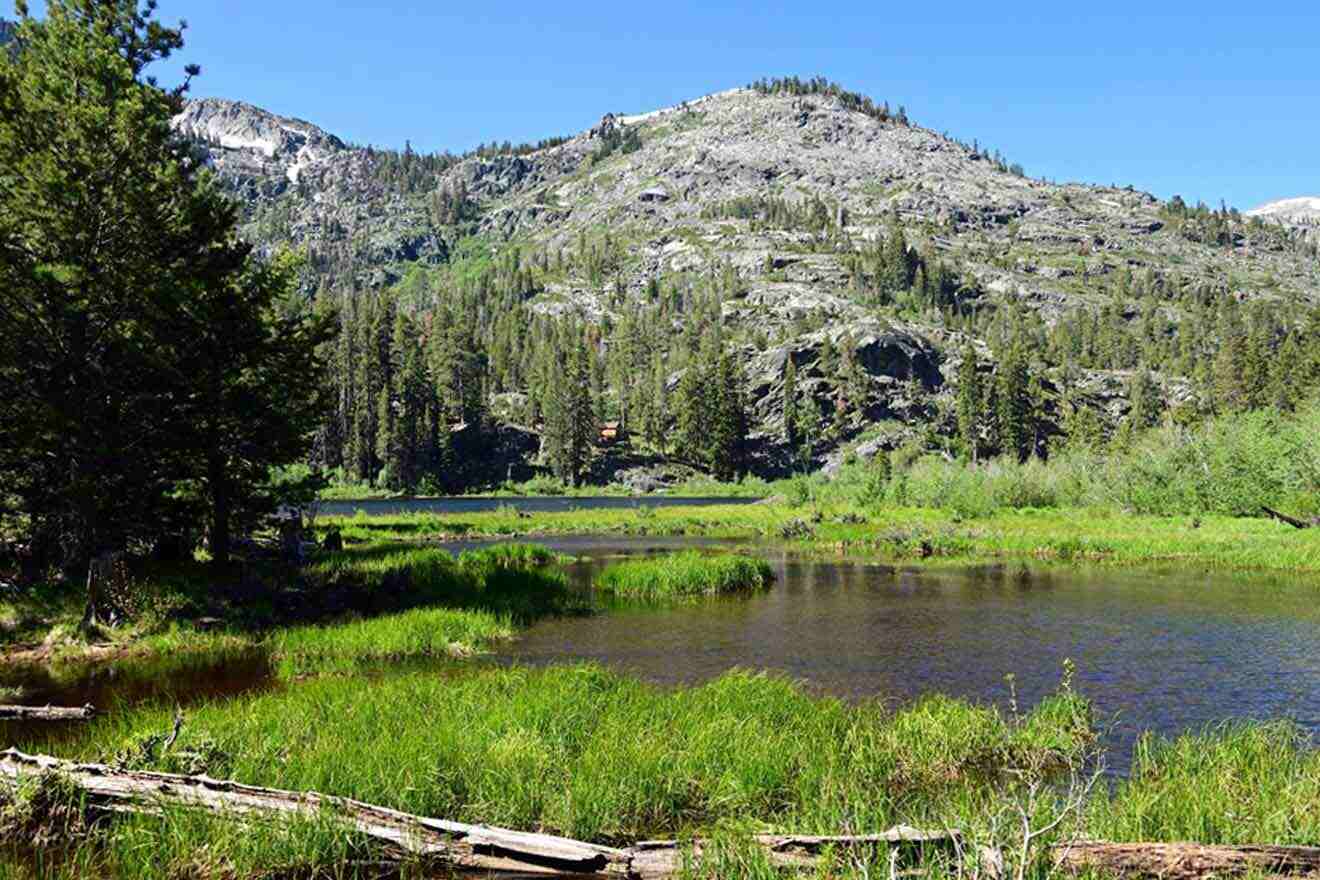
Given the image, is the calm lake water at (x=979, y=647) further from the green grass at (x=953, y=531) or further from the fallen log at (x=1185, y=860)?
the green grass at (x=953, y=531)

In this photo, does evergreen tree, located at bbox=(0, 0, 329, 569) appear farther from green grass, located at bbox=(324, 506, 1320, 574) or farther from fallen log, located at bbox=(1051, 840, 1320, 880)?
green grass, located at bbox=(324, 506, 1320, 574)

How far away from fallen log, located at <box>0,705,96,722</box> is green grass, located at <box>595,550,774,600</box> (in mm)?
20276

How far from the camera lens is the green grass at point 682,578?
1313 inches

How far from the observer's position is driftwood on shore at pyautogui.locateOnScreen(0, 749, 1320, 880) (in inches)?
288

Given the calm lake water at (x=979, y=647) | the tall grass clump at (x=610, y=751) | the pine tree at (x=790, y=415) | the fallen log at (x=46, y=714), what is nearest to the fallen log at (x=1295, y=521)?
the calm lake water at (x=979, y=647)

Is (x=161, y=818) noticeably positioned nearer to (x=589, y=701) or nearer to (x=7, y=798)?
(x=7, y=798)

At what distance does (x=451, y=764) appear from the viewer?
35.2 feet

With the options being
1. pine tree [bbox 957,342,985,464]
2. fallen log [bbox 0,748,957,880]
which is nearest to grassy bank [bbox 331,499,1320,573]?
fallen log [bbox 0,748,957,880]

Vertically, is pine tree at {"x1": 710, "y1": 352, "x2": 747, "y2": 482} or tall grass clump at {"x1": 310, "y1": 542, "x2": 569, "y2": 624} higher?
pine tree at {"x1": 710, "y1": 352, "x2": 747, "y2": 482}

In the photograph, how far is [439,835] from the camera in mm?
8469

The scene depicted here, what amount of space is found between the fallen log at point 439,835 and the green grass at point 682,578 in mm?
23740

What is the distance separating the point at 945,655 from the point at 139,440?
24929 mm

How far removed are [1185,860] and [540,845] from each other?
5.99m

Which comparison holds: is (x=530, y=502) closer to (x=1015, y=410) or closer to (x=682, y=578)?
(x=682, y=578)
